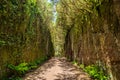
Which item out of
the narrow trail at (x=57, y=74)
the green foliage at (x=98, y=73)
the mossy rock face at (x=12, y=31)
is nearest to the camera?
the green foliage at (x=98, y=73)

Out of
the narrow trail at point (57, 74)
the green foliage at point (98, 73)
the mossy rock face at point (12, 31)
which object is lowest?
the narrow trail at point (57, 74)

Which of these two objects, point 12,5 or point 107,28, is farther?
point 12,5

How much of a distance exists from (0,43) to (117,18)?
18.1 feet

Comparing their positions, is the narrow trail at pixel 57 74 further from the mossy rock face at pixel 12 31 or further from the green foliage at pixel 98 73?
the mossy rock face at pixel 12 31

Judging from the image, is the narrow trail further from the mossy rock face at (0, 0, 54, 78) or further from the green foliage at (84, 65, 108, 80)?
the mossy rock face at (0, 0, 54, 78)

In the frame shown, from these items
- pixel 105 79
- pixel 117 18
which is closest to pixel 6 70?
pixel 105 79

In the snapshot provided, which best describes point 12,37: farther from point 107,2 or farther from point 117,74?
point 117,74

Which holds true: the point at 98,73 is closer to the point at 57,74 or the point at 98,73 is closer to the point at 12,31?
the point at 57,74

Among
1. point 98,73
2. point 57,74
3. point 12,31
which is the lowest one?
point 57,74

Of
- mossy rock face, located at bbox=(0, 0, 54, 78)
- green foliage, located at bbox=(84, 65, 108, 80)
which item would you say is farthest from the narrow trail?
mossy rock face, located at bbox=(0, 0, 54, 78)

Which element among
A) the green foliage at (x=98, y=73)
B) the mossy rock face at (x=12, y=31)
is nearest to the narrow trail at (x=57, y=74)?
the green foliage at (x=98, y=73)

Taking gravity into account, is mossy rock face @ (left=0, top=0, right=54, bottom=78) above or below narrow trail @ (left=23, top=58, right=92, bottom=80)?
above

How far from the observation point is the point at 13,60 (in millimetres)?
11070

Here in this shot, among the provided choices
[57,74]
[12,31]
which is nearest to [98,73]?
[57,74]
